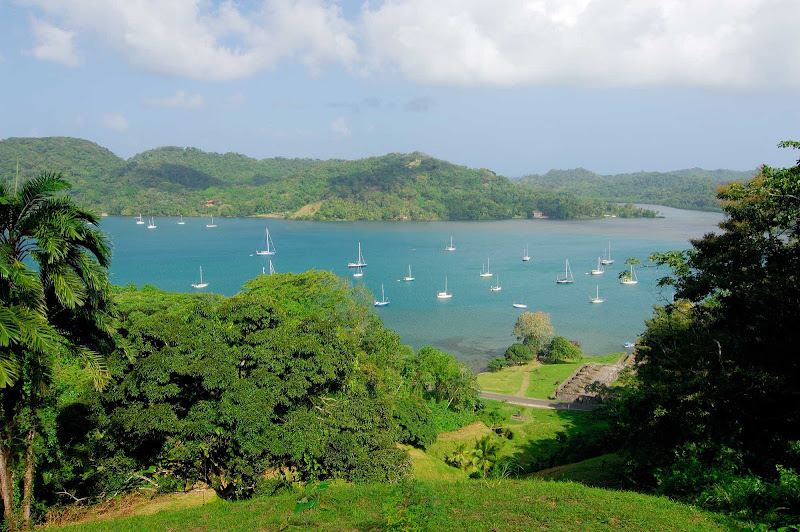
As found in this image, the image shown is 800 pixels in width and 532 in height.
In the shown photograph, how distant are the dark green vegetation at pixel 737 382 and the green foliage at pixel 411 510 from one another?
3.58 m

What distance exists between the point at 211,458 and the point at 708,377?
846 cm

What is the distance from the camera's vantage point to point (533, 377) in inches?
1170

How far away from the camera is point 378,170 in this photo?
155m

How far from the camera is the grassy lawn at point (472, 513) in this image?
19.9ft

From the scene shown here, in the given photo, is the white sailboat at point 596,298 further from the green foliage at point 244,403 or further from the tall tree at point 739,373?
the green foliage at point 244,403

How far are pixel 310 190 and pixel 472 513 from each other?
457 ft

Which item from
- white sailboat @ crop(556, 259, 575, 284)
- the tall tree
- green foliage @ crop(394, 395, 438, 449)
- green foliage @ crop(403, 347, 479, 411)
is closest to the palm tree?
the tall tree

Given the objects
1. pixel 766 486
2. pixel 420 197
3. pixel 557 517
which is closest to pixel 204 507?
pixel 557 517

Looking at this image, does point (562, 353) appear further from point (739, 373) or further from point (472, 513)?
point (472, 513)

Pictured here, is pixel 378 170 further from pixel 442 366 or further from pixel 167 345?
pixel 167 345

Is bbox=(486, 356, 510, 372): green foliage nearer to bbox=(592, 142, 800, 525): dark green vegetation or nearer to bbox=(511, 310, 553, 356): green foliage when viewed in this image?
bbox=(511, 310, 553, 356): green foliage

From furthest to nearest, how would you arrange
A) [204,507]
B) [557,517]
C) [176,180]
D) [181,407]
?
1. [176,180]
2. [181,407]
3. [204,507]
4. [557,517]

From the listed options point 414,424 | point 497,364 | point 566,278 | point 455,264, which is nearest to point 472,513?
point 414,424

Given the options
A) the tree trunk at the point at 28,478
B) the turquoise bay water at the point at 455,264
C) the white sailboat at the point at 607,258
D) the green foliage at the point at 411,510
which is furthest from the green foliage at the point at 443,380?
the white sailboat at the point at 607,258
